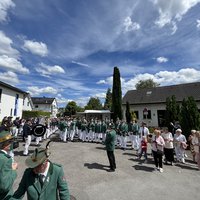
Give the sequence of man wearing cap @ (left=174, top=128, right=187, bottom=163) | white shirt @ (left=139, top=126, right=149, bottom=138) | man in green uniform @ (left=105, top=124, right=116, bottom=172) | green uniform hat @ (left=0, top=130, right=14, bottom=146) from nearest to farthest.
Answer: green uniform hat @ (left=0, top=130, right=14, bottom=146), man in green uniform @ (left=105, top=124, right=116, bottom=172), man wearing cap @ (left=174, top=128, right=187, bottom=163), white shirt @ (left=139, top=126, right=149, bottom=138)

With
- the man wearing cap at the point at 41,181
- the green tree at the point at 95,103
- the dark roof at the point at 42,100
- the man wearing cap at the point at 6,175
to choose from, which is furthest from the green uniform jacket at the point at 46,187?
the green tree at the point at 95,103

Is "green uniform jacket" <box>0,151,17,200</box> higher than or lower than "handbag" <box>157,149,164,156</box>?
higher

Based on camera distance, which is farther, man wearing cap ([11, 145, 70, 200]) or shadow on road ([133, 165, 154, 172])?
shadow on road ([133, 165, 154, 172])

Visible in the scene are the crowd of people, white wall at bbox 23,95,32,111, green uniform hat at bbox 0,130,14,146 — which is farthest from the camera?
white wall at bbox 23,95,32,111

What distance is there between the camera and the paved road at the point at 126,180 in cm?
477

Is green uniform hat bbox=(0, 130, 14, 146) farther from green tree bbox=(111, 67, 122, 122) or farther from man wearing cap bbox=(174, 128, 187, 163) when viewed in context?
green tree bbox=(111, 67, 122, 122)

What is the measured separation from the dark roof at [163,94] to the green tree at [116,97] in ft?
22.4

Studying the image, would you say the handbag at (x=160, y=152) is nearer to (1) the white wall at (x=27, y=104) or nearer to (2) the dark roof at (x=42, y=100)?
(1) the white wall at (x=27, y=104)

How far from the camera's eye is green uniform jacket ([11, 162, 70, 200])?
2.11 metres

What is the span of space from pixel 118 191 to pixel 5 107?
25133 mm

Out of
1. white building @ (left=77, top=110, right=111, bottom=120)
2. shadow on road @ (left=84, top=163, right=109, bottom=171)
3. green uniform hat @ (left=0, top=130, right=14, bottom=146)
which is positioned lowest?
shadow on road @ (left=84, top=163, right=109, bottom=171)

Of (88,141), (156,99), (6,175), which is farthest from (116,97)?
(6,175)

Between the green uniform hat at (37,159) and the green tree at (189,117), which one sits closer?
the green uniform hat at (37,159)

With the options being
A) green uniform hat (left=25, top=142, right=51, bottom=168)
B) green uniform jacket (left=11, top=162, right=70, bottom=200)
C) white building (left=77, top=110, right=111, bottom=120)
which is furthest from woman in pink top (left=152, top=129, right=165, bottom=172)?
white building (left=77, top=110, right=111, bottom=120)
